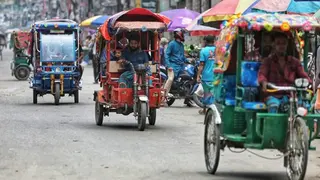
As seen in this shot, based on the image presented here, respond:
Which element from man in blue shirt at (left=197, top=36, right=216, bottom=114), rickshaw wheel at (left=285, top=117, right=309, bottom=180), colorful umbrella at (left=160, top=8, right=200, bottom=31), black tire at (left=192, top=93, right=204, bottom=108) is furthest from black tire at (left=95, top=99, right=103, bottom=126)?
colorful umbrella at (left=160, top=8, right=200, bottom=31)

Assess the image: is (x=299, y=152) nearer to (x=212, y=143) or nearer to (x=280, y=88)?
(x=280, y=88)

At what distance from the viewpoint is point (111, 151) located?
1352 centimetres

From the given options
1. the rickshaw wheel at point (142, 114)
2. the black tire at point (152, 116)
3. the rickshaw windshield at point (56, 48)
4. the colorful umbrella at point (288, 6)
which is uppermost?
the colorful umbrella at point (288, 6)

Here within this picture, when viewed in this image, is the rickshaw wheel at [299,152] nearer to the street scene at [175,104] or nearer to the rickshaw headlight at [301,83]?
the street scene at [175,104]

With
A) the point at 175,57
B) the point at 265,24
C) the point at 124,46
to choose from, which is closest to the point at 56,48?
the point at 175,57

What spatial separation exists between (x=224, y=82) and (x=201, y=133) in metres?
5.56

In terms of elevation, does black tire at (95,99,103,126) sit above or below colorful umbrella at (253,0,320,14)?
below

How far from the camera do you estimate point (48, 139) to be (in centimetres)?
1523

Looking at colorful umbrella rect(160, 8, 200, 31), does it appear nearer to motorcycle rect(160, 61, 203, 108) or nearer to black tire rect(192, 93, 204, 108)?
motorcycle rect(160, 61, 203, 108)

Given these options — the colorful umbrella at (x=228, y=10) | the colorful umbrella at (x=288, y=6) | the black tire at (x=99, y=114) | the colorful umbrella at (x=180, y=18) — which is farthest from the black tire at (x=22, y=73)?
the black tire at (x=99, y=114)

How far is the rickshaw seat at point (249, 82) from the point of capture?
34.7 feet

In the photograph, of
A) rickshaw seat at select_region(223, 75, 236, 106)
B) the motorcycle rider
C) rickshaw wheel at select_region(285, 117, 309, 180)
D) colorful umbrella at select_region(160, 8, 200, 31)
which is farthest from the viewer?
colorful umbrella at select_region(160, 8, 200, 31)

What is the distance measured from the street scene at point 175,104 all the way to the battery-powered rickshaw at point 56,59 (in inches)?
1.1

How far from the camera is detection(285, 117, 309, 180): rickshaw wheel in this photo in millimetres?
9430
